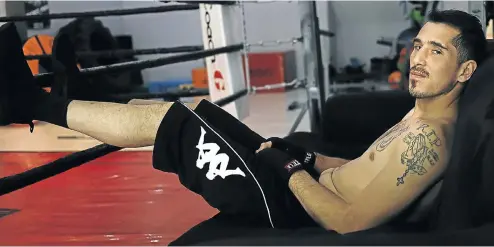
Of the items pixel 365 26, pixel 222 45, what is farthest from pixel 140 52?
pixel 365 26

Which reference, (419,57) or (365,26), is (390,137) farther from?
(365,26)

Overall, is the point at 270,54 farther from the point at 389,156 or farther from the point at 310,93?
the point at 389,156

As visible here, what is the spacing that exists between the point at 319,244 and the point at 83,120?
83 cm

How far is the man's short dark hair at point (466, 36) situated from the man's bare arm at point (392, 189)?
0.70 feet

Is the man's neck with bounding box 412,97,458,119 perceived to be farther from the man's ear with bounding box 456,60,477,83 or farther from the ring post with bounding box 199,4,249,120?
the ring post with bounding box 199,4,249,120

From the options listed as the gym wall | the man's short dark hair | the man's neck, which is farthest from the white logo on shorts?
the gym wall

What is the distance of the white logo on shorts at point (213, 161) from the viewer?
1.44 meters

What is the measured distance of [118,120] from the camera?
159cm

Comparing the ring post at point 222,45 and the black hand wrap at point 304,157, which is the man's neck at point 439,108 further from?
the ring post at point 222,45

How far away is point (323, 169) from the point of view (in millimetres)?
1731

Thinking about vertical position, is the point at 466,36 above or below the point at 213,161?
above

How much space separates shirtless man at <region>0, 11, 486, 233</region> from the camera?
133cm

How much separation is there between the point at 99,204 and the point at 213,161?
0.93 meters

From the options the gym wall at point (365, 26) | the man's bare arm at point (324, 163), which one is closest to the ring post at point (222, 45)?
the man's bare arm at point (324, 163)
